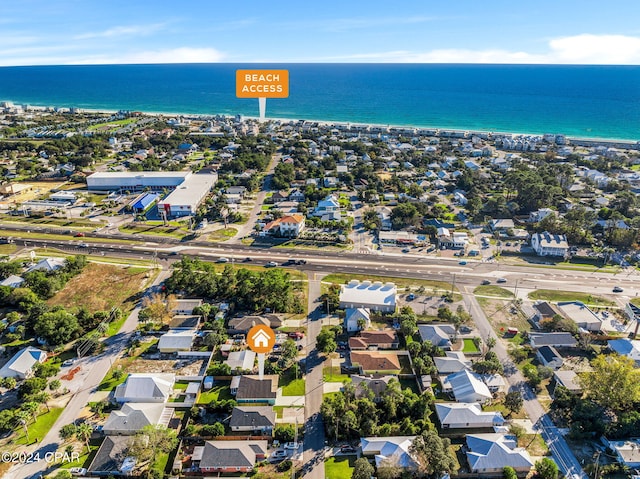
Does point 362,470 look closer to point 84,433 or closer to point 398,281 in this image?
point 84,433

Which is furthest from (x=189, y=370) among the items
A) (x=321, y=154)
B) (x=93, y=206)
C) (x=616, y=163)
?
(x=616, y=163)

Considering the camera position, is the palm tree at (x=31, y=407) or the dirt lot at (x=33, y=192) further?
the dirt lot at (x=33, y=192)

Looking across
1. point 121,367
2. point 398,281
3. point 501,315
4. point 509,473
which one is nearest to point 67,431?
point 121,367

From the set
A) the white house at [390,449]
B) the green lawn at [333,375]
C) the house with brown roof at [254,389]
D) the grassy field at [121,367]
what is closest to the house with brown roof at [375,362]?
the green lawn at [333,375]

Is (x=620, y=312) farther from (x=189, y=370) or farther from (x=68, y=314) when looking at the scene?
(x=68, y=314)

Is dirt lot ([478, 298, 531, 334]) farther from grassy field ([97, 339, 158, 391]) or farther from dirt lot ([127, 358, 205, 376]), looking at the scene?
grassy field ([97, 339, 158, 391])

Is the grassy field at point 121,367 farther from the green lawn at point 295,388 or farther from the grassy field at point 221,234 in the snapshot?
the grassy field at point 221,234
